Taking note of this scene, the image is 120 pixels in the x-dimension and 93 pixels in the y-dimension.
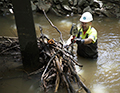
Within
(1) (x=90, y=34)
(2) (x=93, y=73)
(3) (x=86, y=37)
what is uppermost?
(1) (x=90, y=34)

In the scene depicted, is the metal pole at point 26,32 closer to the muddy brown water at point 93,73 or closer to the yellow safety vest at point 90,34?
the muddy brown water at point 93,73

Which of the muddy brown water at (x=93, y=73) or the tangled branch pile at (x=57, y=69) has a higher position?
the tangled branch pile at (x=57, y=69)

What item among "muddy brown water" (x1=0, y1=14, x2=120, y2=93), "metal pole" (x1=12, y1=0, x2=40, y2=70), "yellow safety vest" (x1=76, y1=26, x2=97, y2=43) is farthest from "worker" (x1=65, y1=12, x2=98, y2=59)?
A: "metal pole" (x1=12, y1=0, x2=40, y2=70)

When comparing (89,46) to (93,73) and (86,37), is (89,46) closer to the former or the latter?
(86,37)

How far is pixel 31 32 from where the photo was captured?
8.49 feet

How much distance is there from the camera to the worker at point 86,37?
323cm

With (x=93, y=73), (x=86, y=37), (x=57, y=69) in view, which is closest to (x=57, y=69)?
(x=57, y=69)

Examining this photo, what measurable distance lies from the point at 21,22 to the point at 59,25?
454 cm

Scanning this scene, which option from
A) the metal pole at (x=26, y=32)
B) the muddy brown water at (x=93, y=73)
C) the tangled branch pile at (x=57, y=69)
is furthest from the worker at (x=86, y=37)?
the metal pole at (x=26, y=32)

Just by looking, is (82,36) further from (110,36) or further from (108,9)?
(108,9)

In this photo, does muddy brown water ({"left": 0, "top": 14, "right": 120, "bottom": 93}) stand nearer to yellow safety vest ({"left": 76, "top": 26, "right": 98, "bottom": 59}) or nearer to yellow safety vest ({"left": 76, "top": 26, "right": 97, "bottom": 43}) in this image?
yellow safety vest ({"left": 76, "top": 26, "right": 98, "bottom": 59})

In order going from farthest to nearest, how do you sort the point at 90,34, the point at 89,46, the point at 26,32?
the point at 89,46 → the point at 90,34 → the point at 26,32

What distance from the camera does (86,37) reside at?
3486 millimetres

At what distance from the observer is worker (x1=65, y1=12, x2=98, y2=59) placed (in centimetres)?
323
